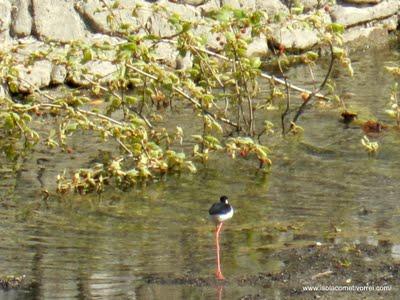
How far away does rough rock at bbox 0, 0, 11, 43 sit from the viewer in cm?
1010

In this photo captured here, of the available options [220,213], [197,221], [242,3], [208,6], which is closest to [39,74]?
[208,6]

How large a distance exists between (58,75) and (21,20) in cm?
54

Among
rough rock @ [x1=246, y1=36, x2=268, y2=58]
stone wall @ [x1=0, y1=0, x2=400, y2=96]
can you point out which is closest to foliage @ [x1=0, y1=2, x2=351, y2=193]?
stone wall @ [x1=0, y1=0, x2=400, y2=96]

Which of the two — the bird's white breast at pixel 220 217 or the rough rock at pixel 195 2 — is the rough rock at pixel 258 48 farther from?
the bird's white breast at pixel 220 217

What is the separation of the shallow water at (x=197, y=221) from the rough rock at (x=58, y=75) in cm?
177

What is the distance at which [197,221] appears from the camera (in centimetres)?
702

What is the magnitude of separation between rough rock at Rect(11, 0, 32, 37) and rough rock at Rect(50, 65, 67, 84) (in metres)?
0.37

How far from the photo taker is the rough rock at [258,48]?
38.7 ft

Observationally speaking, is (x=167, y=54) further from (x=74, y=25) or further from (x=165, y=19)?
(x=74, y=25)

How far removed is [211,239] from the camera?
6633mm

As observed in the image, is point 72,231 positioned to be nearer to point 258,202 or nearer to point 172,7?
point 258,202

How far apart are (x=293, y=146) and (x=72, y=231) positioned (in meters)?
2.45

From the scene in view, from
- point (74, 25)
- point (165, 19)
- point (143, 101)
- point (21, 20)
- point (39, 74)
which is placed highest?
point (143, 101)

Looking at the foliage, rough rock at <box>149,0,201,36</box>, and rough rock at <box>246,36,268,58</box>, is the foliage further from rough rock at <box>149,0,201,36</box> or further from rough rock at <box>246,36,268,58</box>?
rough rock at <box>246,36,268,58</box>
